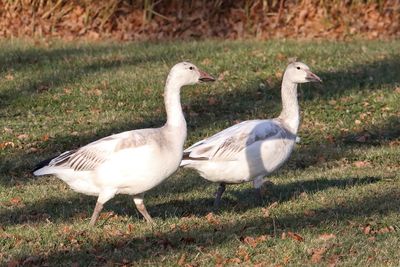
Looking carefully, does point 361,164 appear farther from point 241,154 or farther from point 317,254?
point 317,254

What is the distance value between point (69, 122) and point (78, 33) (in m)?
6.76

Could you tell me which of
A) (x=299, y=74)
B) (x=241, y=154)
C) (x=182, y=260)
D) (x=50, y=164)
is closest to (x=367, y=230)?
(x=241, y=154)

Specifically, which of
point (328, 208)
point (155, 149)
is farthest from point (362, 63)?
point (155, 149)

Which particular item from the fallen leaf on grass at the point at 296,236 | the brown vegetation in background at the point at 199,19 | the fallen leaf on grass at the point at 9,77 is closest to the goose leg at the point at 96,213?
the fallen leaf on grass at the point at 296,236

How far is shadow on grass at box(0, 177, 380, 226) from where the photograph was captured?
10.4 m

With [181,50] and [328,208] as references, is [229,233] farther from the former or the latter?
[181,50]

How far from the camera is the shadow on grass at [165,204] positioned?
34.3ft

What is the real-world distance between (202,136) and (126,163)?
563cm

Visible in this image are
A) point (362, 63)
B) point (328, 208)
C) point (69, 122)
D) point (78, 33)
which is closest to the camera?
point (328, 208)

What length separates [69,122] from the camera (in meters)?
15.6

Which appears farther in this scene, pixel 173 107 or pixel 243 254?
pixel 173 107

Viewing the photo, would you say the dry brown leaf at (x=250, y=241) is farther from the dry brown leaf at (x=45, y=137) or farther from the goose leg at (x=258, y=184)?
the dry brown leaf at (x=45, y=137)

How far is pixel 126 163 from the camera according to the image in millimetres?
9445

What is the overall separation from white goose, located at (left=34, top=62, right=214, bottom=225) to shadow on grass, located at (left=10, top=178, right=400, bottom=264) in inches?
21.6
